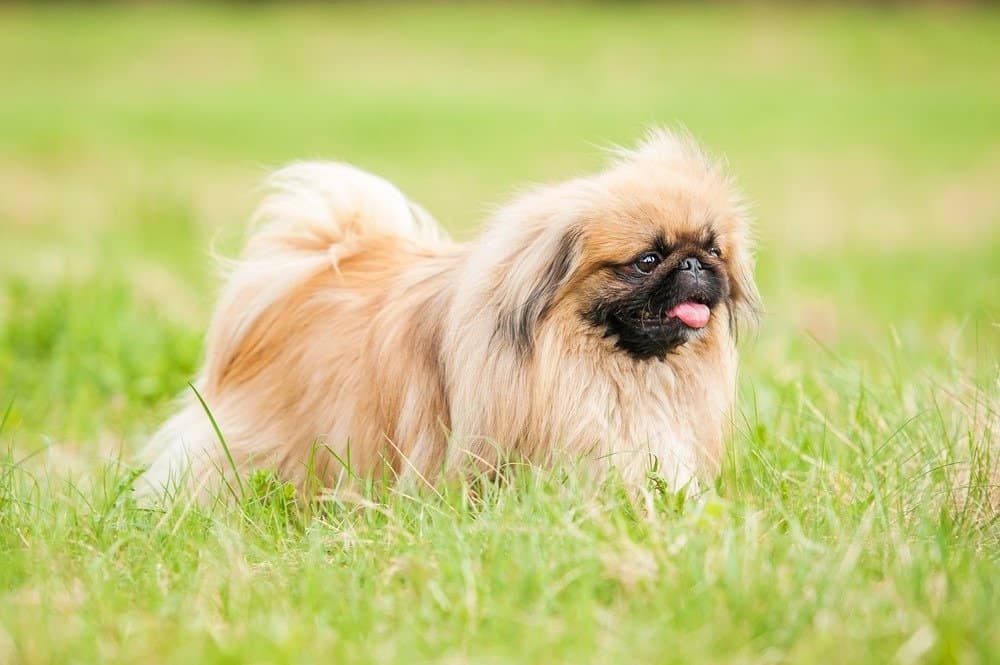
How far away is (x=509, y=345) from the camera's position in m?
3.18

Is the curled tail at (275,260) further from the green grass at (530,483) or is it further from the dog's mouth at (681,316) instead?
the dog's mouth at (681,316)

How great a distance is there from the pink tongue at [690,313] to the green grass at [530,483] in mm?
440

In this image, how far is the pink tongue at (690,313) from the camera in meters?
3.19

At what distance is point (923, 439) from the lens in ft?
11.4

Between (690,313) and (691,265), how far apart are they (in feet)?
0.44

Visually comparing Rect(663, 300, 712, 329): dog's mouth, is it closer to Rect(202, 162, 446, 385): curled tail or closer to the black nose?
the black nose

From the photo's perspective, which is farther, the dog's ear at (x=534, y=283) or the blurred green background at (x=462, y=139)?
the blurred green background at (x=462, y=139)

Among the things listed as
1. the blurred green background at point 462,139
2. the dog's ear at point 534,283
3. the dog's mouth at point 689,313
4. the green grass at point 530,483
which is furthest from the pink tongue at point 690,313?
the blurred green background at point 462,139

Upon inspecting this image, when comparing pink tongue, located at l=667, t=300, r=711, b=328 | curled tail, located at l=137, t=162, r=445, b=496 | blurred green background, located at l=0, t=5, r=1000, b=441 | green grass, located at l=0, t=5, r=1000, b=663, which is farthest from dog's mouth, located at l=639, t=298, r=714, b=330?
curled tail, located at l=137, t=162, r=445, b=496

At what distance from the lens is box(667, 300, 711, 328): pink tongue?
10.5 ft

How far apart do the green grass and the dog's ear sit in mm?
401

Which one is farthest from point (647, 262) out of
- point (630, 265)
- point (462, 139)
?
point (462, 139)

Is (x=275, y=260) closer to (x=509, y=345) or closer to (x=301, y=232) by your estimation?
(x=301, y=232)

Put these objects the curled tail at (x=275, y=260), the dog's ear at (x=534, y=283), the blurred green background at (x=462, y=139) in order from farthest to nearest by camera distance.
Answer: the blurred green background at (x=462, y=139)
the curled tail at (x=275, y=260)
the dog's ear at (x=534, y=283)
